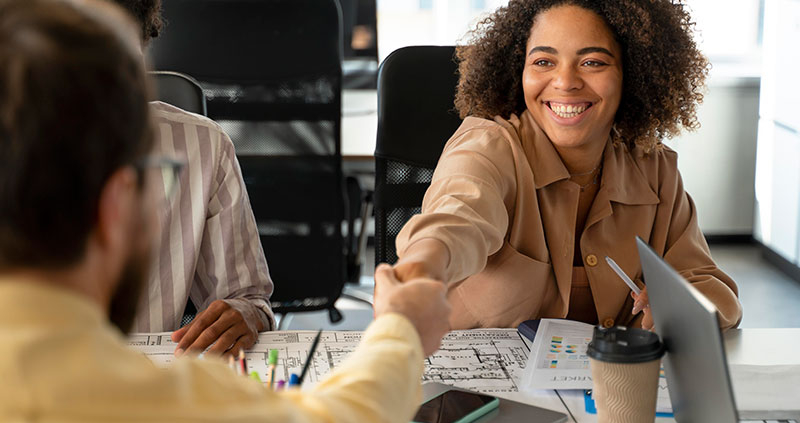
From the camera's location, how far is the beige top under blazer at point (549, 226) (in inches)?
57.8

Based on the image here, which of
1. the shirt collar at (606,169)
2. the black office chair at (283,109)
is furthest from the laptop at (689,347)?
the black office chair at (283,109)

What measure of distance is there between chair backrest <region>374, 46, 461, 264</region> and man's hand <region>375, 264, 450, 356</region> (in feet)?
2.96

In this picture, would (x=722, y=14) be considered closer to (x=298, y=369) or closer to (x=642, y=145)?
(x=642, y=145)

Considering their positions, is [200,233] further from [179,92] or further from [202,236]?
[179,92]

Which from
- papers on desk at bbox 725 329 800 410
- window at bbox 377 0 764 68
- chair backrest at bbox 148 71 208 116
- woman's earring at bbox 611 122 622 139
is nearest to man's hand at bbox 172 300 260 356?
chair backrest at bbox 148 71 208 116

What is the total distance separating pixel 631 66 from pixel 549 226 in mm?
361

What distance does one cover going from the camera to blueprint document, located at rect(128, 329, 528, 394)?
1207 millimetres

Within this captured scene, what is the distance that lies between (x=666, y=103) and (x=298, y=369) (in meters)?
0.92

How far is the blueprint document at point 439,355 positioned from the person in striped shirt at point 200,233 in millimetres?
135

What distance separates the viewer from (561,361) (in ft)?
4.08

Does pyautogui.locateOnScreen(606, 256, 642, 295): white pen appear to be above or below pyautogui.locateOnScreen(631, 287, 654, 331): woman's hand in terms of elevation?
above

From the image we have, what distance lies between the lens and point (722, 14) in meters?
4.38

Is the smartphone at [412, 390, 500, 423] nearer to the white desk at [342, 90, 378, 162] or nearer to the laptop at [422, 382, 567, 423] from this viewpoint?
the laptop at [422, 382, 567, 423]

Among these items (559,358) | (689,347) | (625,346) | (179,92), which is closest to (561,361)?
(559,358)
